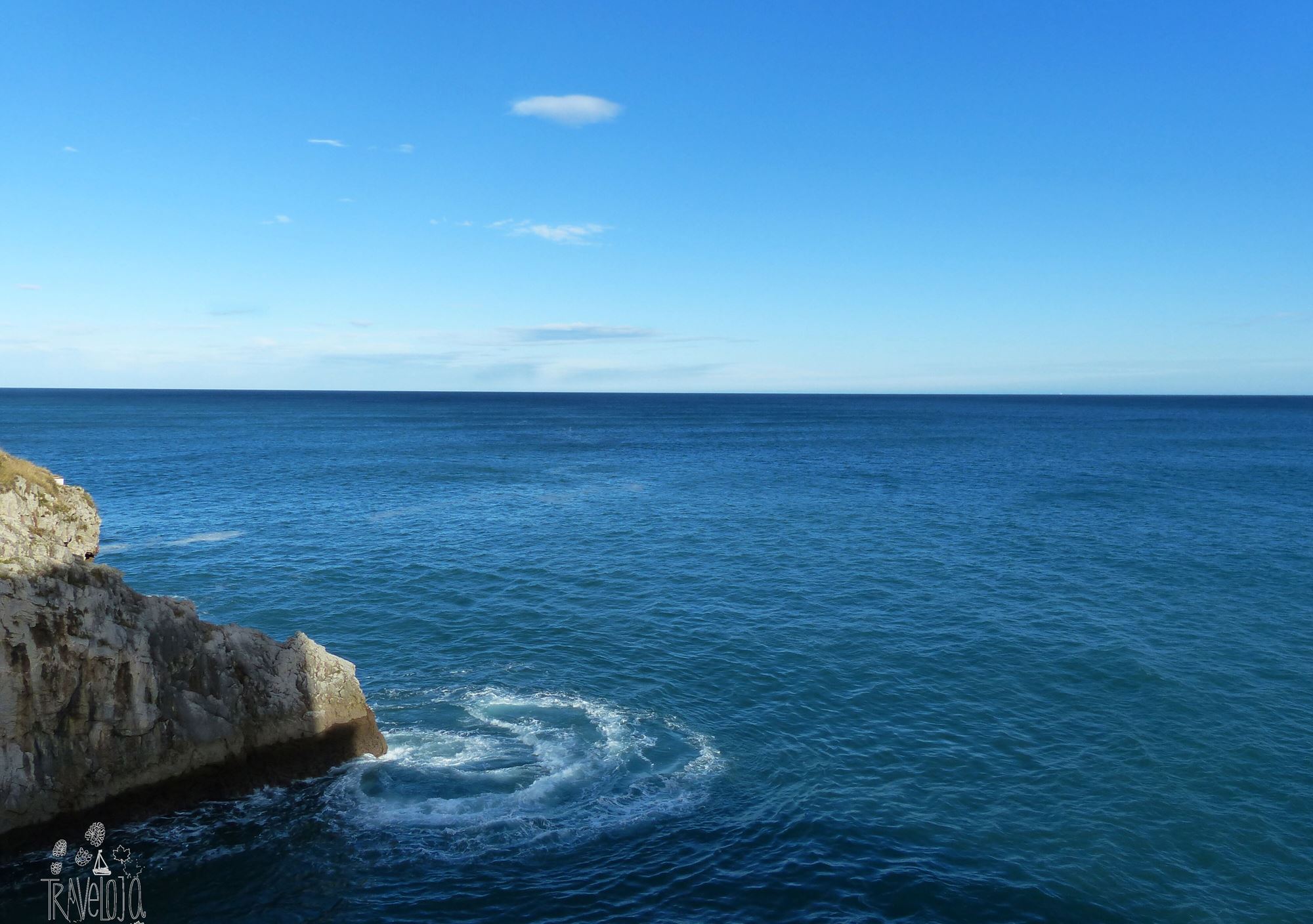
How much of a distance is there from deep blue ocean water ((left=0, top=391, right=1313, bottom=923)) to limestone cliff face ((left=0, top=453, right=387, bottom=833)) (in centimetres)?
189

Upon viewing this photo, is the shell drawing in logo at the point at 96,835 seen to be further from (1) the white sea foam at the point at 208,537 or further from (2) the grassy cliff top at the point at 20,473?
(1) the white sea foam at the point at 208,537

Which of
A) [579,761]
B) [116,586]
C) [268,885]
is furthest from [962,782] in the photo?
[116,586]

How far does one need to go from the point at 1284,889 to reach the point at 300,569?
5733 cm

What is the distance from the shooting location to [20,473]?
32781mm

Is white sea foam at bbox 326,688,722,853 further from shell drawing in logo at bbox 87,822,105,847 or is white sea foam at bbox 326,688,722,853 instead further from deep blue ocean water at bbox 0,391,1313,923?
shell drawing in logo at bbox 87,822,105,847

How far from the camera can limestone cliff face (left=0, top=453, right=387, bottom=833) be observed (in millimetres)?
26688

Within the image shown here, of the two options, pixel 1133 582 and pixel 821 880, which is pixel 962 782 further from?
pixel 1133 582

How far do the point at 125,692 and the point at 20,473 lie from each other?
1131 centimetres

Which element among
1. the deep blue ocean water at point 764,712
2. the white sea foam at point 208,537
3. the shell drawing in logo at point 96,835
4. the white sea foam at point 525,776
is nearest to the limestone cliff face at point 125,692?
the shell drawing in logo at point 96,835

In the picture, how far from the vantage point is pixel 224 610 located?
48.9 metres

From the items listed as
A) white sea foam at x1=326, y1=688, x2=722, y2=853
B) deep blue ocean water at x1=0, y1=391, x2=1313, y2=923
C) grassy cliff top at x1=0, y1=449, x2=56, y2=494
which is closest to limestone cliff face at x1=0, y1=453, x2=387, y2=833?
grassy cliff top at x1=0, y1=449, x2=56, y2=494

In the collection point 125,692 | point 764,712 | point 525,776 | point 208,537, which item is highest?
A: point 125,692

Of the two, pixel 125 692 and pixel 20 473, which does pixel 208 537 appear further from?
pixel 125 692

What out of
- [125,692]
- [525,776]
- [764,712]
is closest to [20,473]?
[125,692]
